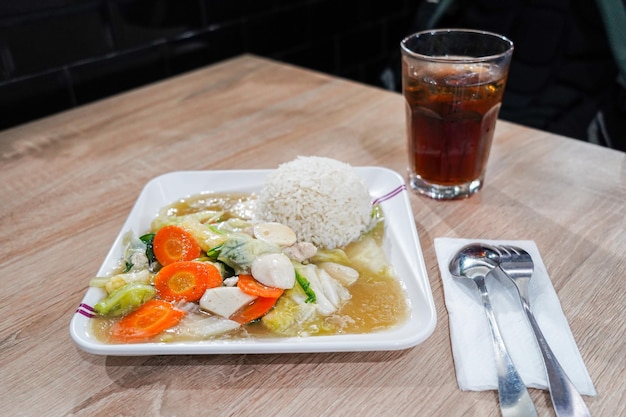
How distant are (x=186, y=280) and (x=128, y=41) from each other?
1538 mm

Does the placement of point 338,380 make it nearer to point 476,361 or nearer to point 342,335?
point 342,335

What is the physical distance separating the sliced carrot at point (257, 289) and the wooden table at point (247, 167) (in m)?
0.10

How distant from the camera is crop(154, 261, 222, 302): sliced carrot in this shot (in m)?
0.84

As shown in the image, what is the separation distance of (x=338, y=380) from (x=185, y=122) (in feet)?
3.83

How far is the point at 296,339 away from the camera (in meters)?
0.78

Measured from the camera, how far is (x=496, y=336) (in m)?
0.80

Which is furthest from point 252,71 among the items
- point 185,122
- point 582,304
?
point 582,304

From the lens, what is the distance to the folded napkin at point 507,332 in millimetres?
742

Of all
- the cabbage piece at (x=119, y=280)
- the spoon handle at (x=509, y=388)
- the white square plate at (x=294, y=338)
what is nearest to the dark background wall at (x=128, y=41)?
the white square plate at (x=294, y=338)

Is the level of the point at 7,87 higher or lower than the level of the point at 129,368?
higher

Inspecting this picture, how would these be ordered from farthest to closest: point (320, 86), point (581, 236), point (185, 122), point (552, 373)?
point (320, 86), point (185, 122), point (581, 236), point (552, 373)

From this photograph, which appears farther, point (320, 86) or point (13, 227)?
point (320, 86)

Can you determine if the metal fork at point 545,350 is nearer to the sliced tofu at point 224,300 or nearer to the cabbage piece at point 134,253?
the sliced tofu at point 224,300

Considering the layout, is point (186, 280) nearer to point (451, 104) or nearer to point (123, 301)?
point (123, 301)
